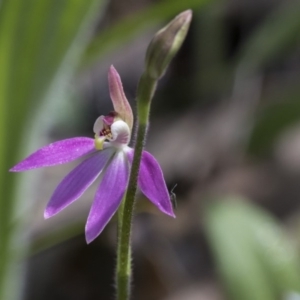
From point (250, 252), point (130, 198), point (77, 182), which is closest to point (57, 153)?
point (77, 182)

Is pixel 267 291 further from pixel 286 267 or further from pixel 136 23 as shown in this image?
pixel 136 23

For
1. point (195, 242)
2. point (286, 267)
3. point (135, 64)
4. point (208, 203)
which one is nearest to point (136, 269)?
point (195, 242)

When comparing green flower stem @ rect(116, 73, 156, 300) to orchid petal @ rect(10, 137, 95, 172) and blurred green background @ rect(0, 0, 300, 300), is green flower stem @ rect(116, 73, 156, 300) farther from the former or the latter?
blurred green background @ rect(0, 0, 300, 300)

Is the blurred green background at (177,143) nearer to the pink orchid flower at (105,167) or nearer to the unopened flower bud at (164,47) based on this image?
the pink orchid flower at (105,167)

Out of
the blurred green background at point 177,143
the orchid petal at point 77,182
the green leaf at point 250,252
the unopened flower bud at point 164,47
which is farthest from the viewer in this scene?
the green leaf at point 250,252

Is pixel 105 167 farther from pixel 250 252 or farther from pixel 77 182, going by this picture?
pixel 250 252

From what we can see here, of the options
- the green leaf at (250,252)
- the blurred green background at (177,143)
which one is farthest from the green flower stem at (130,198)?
the green leaf at (250,252)

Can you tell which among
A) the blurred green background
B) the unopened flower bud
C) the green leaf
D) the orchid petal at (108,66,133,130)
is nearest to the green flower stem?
the unopened flower bud
